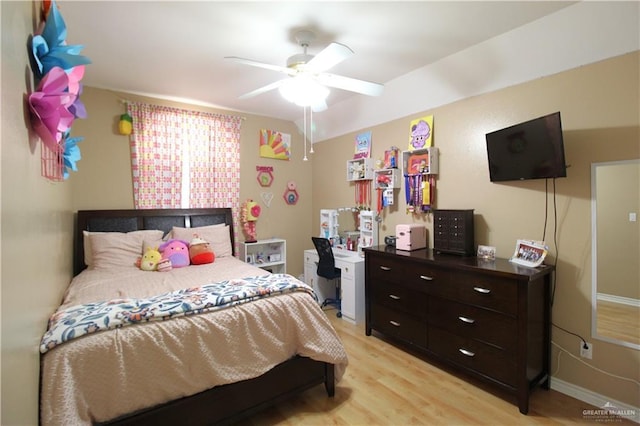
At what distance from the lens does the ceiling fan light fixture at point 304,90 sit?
2.21 metres

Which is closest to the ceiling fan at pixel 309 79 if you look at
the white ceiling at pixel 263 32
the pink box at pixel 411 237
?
the white ceiling at pixel 263 32

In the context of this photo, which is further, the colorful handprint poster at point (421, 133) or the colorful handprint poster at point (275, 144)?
the colorful handprint poster at point (275, 144)

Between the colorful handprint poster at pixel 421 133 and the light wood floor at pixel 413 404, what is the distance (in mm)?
2061

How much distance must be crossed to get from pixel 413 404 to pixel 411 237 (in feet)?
4.57

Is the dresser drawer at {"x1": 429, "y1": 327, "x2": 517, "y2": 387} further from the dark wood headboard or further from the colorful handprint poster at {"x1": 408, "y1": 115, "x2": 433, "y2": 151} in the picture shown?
the dark wood headboard

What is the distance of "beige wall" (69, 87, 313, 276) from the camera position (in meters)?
3.26

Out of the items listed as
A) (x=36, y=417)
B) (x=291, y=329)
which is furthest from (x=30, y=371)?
(x=291, y=329)

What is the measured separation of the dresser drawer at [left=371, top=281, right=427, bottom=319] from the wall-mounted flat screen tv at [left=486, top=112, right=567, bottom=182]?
1.17 m

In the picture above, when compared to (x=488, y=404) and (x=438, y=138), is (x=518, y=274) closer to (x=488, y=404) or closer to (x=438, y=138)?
(x=488, y=404)

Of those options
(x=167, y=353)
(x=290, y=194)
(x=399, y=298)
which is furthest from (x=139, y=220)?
(x=399, y=298)

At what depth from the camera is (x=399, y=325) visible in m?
2.76

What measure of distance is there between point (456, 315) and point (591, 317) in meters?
0.85

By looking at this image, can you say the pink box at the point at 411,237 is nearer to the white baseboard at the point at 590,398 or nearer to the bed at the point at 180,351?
the bed at the point at 180,351

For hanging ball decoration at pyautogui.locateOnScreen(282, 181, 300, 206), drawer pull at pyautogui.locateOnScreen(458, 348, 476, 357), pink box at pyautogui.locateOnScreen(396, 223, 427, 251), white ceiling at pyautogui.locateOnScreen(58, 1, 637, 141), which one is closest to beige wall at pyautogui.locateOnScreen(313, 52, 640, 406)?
pink box at pyautogui.locateOnScreen(396, 223, 427, 251)
